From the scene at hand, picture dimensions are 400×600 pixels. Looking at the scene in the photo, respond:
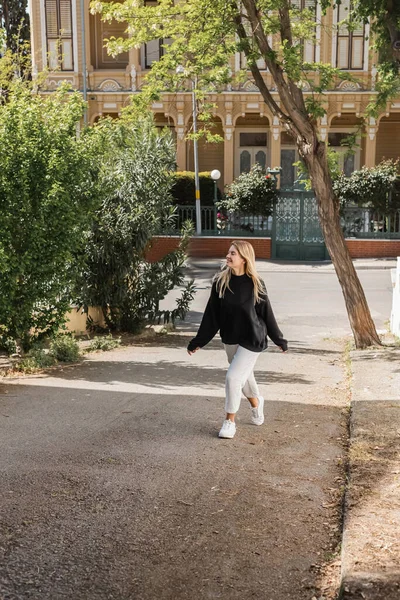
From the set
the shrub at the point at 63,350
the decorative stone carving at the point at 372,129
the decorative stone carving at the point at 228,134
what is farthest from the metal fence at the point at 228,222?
the shrub at the point at 63,350

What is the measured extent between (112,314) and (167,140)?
354cm

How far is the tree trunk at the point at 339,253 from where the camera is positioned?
13570mm

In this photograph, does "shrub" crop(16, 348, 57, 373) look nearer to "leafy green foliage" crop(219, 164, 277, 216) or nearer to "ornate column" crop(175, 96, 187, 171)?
"leafy green foliage" crop(219, 164, 277, 216)

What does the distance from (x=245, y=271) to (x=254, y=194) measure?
23196mm

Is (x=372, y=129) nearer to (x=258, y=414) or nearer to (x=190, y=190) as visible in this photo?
(x=190, y=190)

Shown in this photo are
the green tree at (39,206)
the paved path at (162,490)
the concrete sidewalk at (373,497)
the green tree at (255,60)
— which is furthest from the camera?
the green tree at (255,60)

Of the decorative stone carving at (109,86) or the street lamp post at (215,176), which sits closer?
the street lamp post at (215,176)

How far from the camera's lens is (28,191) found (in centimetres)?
1113

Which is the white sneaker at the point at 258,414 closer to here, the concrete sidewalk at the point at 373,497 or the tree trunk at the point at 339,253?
the concrete sidewalk at the point at 373,497

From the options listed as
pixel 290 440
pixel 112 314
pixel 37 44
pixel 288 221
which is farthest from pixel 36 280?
pixel 37 44

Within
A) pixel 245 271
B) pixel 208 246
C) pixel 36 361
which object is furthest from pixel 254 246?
pixel 245 271

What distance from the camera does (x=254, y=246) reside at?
99.2 feet

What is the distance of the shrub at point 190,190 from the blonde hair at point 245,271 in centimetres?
2564

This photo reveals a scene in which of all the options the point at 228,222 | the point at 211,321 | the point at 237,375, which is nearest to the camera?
the point at 237,375
